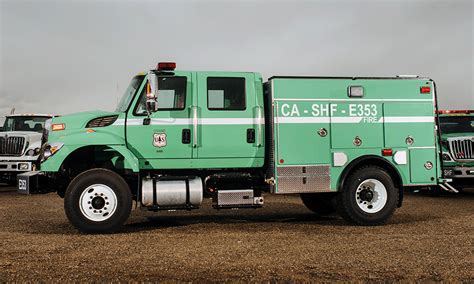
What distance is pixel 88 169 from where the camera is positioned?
8.85 metres

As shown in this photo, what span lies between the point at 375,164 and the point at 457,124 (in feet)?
24.4

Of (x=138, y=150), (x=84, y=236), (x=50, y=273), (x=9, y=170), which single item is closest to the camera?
(x=50, y=273)

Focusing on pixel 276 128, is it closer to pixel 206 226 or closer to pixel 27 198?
pixel 206 226

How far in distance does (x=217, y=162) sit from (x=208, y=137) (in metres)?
0.48

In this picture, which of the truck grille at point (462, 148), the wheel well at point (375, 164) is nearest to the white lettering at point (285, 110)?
the wheel well at point (375, 164)

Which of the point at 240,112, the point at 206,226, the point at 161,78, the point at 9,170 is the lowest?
the point at 206,226

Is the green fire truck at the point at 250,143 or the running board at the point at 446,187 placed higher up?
the green fire truck at the point at 250,143

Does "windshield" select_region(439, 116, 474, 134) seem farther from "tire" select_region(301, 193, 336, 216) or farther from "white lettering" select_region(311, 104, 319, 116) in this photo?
"white lettering" select_region(311, 104, 319, 116)

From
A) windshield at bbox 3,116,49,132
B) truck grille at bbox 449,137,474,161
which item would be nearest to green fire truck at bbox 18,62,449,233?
truck grille at bbox 449,137,474,161

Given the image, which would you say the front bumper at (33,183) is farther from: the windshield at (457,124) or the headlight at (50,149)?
the windshield at (457,124)

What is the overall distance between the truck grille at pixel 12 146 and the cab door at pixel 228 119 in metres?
9.53

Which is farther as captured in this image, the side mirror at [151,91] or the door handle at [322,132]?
the door handle at [322,132]

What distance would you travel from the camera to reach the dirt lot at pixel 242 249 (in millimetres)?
5324

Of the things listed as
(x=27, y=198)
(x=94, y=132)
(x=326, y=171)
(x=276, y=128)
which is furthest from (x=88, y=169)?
(x=27, y=198)
